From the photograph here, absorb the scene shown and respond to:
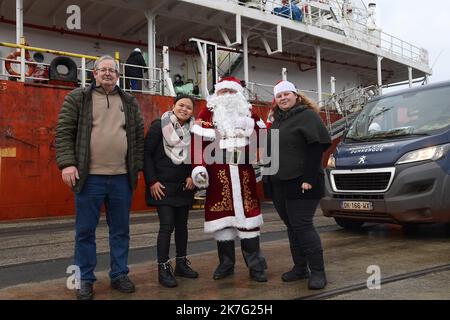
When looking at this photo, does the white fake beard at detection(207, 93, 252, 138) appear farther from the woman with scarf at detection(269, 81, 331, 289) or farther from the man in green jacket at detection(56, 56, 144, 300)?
the man in green jacket at detection(56, 56, 144, 300)

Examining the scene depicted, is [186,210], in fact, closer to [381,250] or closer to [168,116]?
[168,116]

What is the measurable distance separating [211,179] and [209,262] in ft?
4.11

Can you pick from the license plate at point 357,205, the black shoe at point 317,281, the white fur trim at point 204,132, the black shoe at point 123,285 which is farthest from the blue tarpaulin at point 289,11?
the black shoe at point 123,285

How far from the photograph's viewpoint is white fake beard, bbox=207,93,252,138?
423 cm

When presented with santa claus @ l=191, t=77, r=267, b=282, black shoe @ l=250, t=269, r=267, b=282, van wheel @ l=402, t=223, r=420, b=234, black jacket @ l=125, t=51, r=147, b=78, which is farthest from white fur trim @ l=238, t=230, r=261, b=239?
black jacket @ l=125, t=51, r=147, b=78

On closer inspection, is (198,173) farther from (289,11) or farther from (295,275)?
(289,11)

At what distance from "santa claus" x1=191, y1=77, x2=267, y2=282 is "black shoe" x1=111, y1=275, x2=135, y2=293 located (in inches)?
31.9

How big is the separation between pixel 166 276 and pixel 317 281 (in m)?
1.29

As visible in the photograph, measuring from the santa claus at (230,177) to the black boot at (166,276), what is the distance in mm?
438

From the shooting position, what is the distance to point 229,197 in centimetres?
418

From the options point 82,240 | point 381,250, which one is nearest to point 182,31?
point 381,250

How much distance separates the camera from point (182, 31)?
1572cm

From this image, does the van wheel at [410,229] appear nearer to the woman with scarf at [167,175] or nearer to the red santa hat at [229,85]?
the red santa hat at [229,85]

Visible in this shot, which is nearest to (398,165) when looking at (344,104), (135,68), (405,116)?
(405,116)
